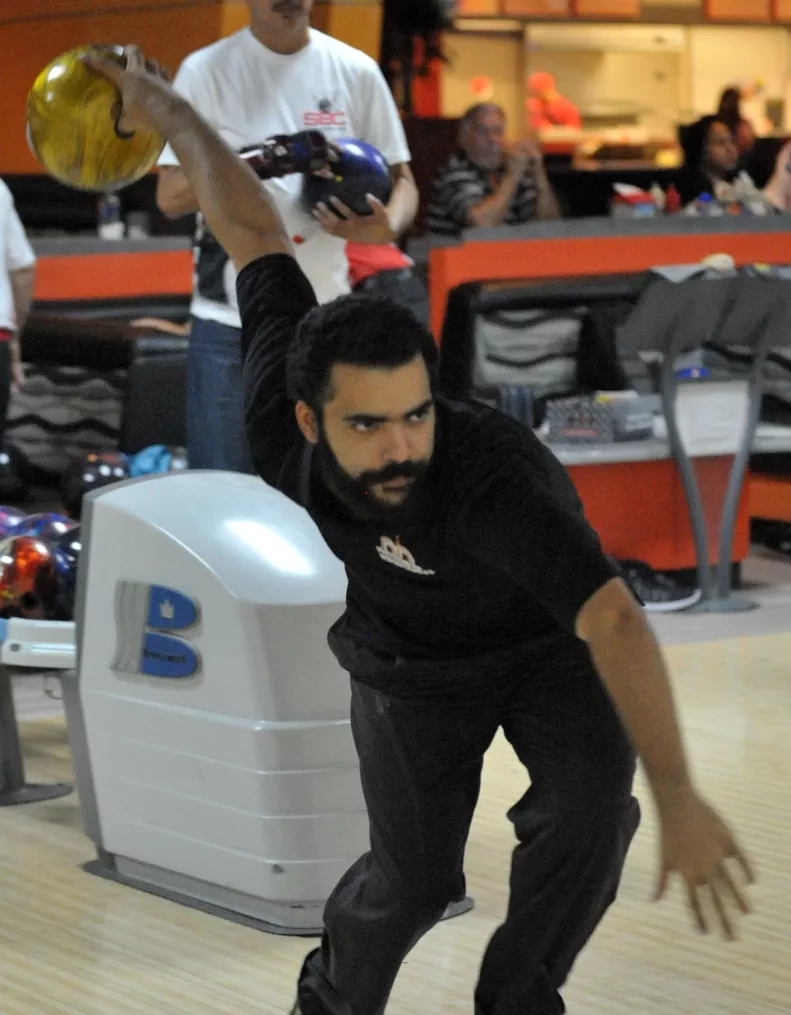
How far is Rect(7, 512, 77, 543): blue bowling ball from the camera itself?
3824 mm

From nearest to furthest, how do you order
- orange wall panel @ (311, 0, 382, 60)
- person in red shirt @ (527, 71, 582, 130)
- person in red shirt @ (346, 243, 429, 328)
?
person in red shirt @ (346, 243, 429, 328) → orange wall panel @ (311, 0, 382, 60) → person in red shirt @ (527, 71, 582, 130)

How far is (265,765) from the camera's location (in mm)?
3084

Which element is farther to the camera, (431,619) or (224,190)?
(224,190)

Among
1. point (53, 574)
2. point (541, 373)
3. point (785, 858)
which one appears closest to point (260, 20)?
point (53, 574)

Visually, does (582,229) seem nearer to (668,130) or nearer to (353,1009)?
(353,1009)

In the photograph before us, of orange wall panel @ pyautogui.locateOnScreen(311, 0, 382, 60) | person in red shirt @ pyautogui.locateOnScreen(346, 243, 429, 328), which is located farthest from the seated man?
orange wall panel @ pyautogui.locateOnScreen(311, 0, 382, 60)

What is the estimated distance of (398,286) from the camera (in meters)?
5.15

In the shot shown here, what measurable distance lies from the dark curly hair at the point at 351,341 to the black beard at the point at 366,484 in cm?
7

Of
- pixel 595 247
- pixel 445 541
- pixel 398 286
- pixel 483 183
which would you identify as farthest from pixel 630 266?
pixel 445 541

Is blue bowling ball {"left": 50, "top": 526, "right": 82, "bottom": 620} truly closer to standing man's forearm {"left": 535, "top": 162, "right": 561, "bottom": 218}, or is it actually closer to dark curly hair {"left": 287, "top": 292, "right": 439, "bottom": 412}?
dark curly hair {"left": 287, "top": 292, "right": 439, "bottom": 412}

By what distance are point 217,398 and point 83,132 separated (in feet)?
3.51

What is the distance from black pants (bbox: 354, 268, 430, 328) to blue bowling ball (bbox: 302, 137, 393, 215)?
3.50 ft

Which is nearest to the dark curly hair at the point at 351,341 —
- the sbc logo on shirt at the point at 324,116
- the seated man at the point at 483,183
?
the sbc logo on shirt at the point at 324,116

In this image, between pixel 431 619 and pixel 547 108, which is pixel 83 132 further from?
pixel 547 108
